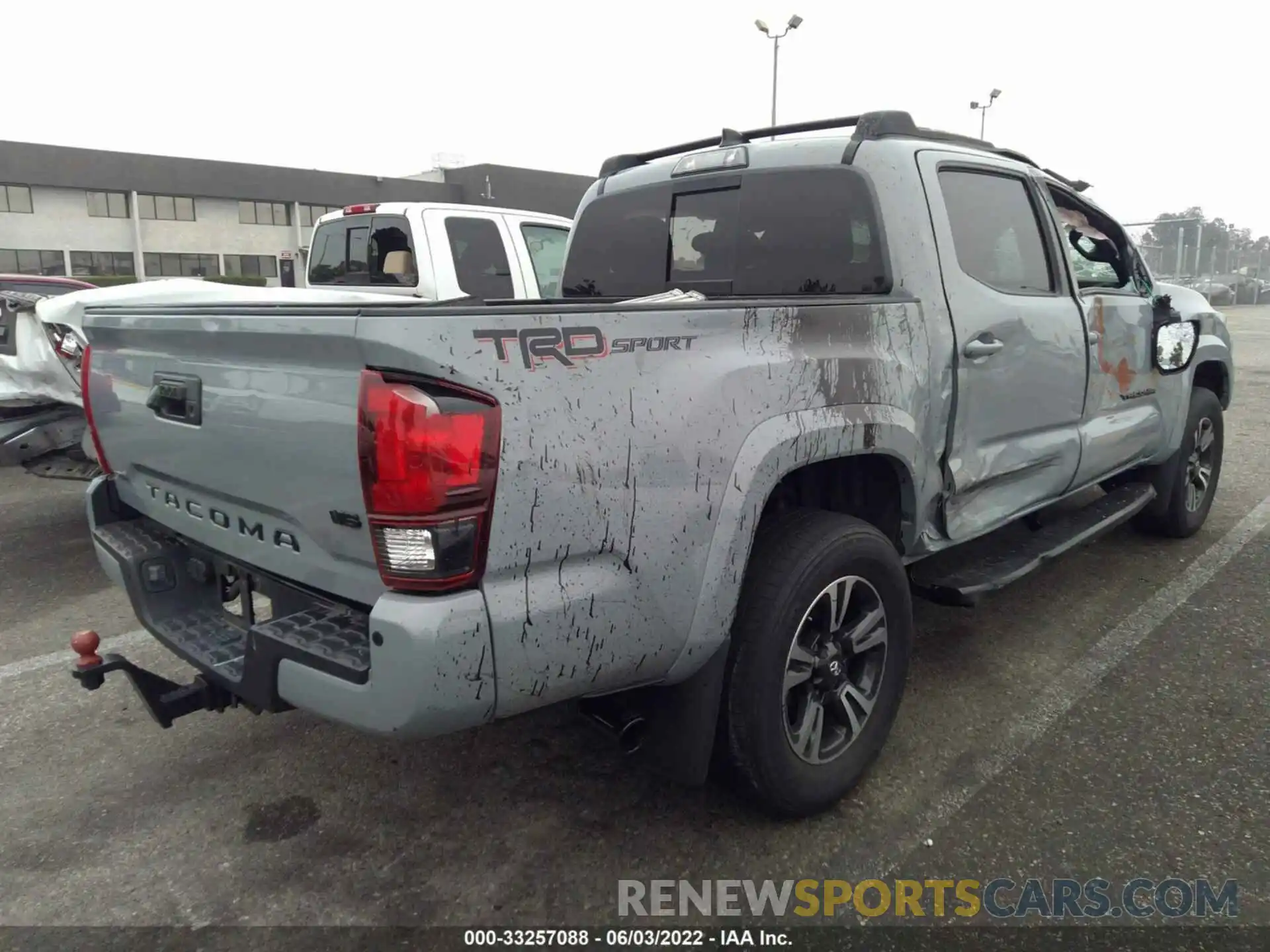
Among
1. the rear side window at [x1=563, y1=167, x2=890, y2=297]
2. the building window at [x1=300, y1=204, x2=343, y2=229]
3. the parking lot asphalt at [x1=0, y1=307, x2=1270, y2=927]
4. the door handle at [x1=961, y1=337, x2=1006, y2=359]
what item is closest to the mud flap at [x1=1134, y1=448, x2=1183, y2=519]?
the parking lot asphalt at [x1=0, y1=307, x2=1270, y2=927]

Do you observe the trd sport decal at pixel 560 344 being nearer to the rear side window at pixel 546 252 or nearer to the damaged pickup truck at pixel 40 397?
the damaged pickup truck at pixel 40 397

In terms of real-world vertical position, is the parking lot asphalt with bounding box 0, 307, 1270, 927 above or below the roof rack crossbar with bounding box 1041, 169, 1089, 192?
below

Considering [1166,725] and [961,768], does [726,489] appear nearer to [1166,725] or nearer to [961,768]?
[961,768]

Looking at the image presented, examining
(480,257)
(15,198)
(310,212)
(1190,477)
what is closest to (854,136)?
(1190,477)

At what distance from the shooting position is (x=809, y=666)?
2.66 meters

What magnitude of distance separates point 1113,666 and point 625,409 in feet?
8.93

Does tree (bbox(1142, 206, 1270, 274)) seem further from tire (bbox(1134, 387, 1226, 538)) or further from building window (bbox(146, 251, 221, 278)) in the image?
building window (bbox(146, 251, 221, 278))

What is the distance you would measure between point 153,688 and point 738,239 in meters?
2.43

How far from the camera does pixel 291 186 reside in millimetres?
48250

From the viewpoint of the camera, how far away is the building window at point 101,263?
44594mm

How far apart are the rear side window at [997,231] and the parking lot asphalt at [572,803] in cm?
156

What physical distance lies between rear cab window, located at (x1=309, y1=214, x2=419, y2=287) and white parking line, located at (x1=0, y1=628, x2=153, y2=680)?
3.26 meters

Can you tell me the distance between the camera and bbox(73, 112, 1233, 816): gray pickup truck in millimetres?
1928

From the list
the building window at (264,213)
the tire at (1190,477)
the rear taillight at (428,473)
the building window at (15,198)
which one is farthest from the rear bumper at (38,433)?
the building window at (264,213)
